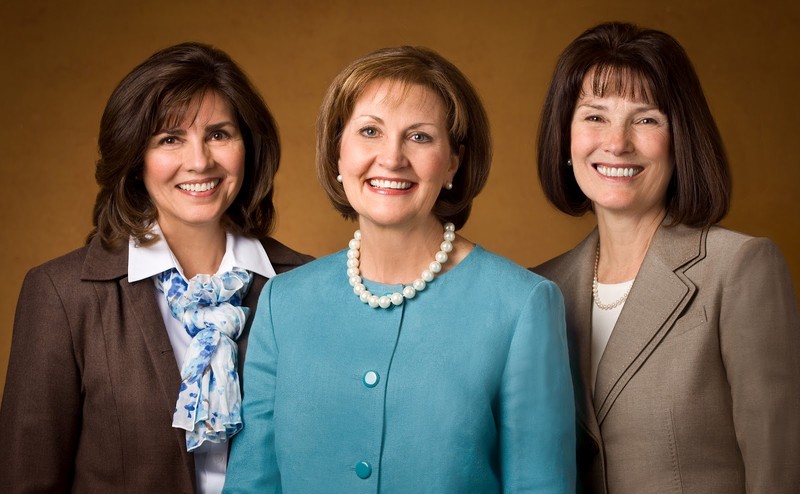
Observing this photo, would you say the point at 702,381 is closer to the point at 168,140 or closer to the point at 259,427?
the point at 259,427

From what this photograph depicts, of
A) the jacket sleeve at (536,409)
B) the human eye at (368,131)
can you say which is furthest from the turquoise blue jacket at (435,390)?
the human eye at (368,131)

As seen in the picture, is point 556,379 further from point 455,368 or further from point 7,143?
point 7,143

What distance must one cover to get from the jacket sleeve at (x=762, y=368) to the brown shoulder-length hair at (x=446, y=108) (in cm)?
75

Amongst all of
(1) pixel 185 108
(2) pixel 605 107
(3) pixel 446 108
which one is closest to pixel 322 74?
(1) pixel 185 108

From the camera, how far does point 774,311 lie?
2850 millimetres

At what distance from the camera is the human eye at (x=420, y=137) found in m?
2.78

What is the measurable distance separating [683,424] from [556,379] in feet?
1.42

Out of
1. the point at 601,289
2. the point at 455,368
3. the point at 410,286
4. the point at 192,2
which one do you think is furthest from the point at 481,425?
the point at 192,2

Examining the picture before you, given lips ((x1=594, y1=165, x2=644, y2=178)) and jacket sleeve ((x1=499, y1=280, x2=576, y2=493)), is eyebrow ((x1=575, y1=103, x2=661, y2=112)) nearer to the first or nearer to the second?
lips ((x1=594, y1=165, x2=644, y2=178))

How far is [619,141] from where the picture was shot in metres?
3.05

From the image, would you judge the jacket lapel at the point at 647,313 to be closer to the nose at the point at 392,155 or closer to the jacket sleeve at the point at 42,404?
the nose at the point at 392,155

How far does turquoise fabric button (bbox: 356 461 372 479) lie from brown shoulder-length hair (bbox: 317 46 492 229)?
706mm

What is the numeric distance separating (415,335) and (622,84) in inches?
37.2

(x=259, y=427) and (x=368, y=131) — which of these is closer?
(x=368, y=131)
